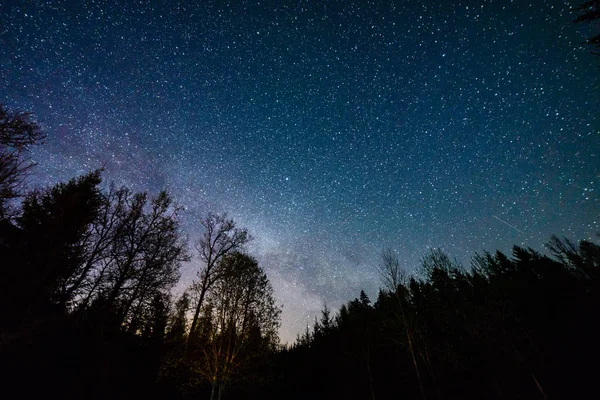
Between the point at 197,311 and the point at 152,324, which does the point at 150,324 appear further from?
the point at 197,311

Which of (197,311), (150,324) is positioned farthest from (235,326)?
(150,324)

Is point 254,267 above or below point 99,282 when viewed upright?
above

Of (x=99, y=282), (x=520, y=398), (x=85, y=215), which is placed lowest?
(x=520, y=398)

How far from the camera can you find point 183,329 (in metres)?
15.3

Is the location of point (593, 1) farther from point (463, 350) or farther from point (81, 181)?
point (463, 350)

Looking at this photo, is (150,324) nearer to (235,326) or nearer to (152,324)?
(152,324)

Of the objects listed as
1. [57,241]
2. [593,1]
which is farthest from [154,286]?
[593,1]

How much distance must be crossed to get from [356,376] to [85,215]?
35.9 meters

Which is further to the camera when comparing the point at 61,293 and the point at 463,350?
the point at 463,350

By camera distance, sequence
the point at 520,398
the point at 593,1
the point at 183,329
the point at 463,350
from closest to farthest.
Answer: the point at 593,1, the point at 183,329, the point at 520,398, the point at 463,350

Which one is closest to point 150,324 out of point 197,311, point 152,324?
point 152,324

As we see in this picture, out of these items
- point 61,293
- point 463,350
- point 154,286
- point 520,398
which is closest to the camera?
point 61,293

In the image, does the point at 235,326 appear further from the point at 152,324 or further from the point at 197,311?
the point at 152,324

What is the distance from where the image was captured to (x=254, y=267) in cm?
1606
